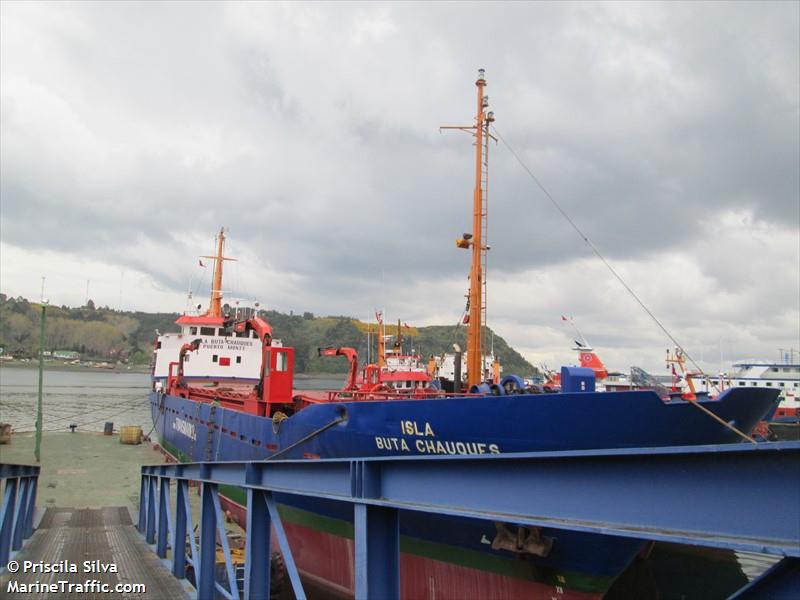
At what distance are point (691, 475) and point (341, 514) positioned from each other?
29.4 feet

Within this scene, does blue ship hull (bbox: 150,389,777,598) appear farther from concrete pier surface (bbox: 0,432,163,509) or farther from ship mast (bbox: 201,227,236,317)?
ship mast (bbox: 201,227,236,317)

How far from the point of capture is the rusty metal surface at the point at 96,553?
7.93 m

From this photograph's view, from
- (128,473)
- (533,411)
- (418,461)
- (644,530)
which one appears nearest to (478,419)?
(533,411)

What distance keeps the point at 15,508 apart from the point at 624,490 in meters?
10.4

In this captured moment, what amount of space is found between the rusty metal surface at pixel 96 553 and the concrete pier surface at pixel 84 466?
8.28 feet

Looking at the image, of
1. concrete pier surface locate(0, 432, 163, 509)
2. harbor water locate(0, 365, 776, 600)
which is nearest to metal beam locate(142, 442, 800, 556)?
harbor water locate(0, 365, 776, 600)

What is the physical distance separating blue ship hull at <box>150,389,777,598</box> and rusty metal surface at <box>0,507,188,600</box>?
3.35 m

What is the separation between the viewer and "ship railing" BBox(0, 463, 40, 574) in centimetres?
859

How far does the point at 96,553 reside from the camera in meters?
9.48

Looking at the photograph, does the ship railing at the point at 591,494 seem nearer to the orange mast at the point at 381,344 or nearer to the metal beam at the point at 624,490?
the metal beam at the point at 624,490

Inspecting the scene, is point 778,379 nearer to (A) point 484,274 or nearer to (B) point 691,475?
(A) point 484,274

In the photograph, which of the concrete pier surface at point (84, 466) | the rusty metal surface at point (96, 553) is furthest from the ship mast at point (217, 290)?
the rusty metal surface at point (96, 553)

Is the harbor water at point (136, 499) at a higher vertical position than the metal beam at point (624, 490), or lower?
lower

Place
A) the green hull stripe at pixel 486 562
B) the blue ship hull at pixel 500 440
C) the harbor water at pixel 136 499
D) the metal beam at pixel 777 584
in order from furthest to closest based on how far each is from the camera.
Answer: the harbor water at pixel 136 499 < the green hull stripe at pixel 486 562 < the blue ship hull at pixel 500 440 < the metal beam at pixel 777 584
